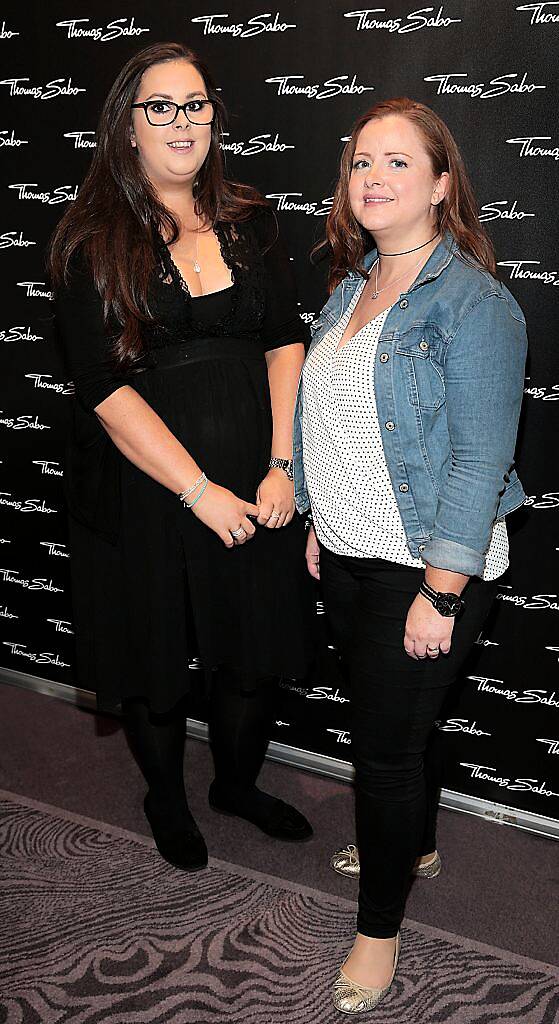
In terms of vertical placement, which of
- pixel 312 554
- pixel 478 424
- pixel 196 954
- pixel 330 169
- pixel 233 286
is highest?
pixel 330 169

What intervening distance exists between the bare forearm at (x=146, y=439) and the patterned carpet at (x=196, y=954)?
3.32 feet

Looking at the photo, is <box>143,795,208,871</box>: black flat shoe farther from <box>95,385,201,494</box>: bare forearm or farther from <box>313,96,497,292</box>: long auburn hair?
<box>313,96,497,292</box>: long auburn hair

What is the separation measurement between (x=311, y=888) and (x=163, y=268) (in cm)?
149

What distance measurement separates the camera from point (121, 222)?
1.94m

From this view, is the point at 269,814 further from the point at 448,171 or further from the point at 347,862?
the point at 448,171

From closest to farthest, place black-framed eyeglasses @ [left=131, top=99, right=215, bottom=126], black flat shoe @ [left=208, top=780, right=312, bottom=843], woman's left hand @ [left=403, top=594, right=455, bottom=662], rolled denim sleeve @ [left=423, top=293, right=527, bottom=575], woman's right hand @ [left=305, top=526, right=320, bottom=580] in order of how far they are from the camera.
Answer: rolled denim sleeve @ [left=423, top=293, right=527, bottom=575]
woman's left hand @ [left=403, top=594, right=455, bottom=662]
black-framed eyeglasses @ [left=131, top=99, right=215, bottom=126]
woman's right hand @ [left=305, top=526, right=320, bottom=580]
black flat shoe @ [left=208, top=780, right=312, bottom=843]

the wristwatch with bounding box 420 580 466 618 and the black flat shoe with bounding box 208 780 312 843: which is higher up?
the wristwatch with bounding box 420 580 466 618

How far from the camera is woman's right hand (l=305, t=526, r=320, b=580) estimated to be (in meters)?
2.12

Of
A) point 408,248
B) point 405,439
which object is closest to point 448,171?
point 408,248

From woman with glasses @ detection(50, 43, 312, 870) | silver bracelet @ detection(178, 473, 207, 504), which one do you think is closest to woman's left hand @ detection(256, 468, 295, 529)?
woman with glasses @ detection(50, 43, 312, 870)

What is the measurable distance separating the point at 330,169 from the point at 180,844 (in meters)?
1.69

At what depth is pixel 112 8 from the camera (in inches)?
99.3

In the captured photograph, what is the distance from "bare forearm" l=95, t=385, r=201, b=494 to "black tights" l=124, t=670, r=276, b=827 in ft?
1.79

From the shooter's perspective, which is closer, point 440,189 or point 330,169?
point 440,189
